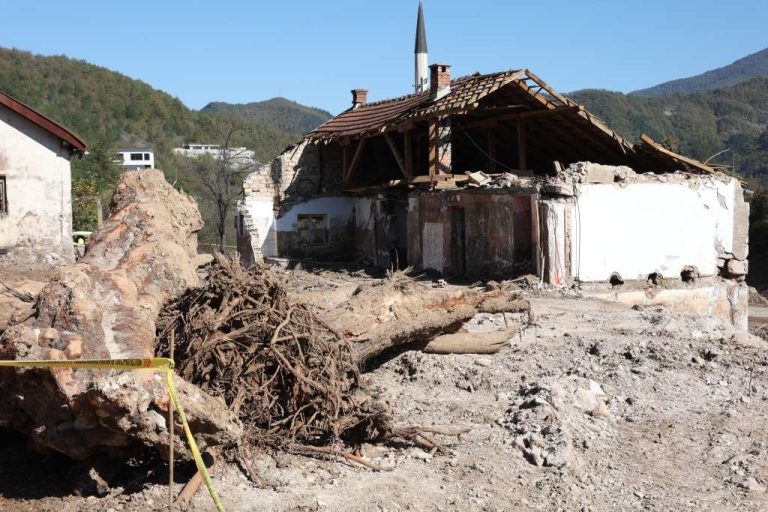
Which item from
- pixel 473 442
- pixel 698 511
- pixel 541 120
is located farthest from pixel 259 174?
pixel 698 511

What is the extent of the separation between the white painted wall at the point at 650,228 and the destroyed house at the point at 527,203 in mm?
26

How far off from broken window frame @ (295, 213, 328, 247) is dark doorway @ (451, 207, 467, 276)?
703cm

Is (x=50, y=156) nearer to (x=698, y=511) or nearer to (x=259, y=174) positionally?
(x=259, y=174)

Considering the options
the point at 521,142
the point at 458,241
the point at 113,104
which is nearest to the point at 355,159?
the point at 521,142

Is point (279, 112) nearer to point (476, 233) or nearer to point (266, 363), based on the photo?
point (476, 233)

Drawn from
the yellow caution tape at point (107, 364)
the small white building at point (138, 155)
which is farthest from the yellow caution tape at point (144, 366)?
the small white building at point (138, 155)

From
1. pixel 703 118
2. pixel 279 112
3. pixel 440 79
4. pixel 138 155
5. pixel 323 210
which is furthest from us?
pixel 279 112

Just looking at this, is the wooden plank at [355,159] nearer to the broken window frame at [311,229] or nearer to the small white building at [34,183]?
the broken window frame at [311,229]

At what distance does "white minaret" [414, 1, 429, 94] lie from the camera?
3133 cm

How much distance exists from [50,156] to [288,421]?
570 inches

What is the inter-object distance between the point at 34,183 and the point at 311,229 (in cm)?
863

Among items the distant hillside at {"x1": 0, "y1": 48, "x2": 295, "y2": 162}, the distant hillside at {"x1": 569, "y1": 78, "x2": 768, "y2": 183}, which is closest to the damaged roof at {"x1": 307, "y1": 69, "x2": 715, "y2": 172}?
the distant hillside at {"x1": 0, "y1": 48, "x2": 295, "y2": 162}

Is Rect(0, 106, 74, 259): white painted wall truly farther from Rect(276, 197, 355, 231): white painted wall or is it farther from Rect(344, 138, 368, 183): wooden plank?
Rect(344, 138, 368, 183): wooden plank

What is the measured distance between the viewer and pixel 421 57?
34.4 metres
